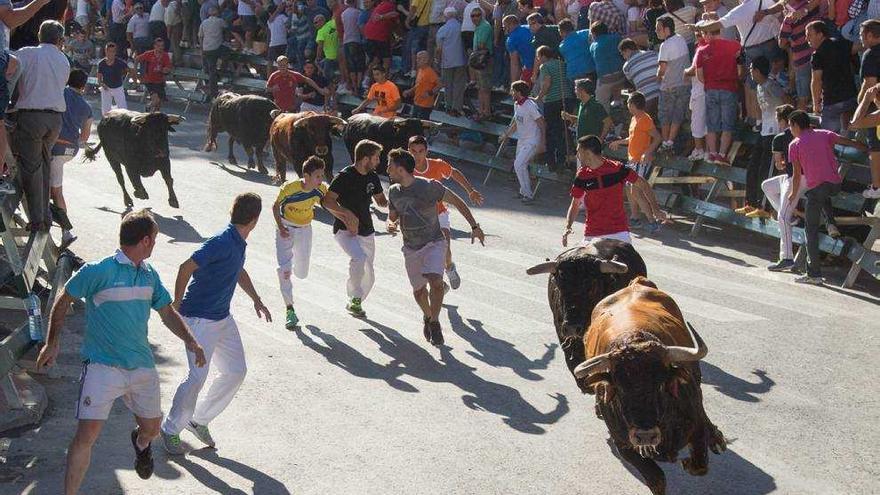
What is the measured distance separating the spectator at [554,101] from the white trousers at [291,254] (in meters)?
8.17

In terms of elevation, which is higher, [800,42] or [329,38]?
[800,42]

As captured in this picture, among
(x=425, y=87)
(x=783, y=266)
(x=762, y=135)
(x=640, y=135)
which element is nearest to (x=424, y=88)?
(x=425, y=87)

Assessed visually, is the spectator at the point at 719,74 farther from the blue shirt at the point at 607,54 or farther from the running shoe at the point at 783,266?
the running shoe at the point at 783,266

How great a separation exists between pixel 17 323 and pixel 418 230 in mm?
4078

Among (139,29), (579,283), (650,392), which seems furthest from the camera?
(139,29)

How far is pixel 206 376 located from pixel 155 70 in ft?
68.3

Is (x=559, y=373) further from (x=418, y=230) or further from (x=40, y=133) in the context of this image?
(x=40, y=133)

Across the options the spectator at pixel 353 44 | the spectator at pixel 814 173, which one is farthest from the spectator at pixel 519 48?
the spectator at pixel 814 173

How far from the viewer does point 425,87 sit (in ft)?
72.3

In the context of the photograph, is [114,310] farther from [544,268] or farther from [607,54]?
[607,54]

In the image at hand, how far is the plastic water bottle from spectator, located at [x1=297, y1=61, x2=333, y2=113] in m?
15.0

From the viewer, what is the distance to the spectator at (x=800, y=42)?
16.2 metres

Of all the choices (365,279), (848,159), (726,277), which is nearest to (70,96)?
(365,279)

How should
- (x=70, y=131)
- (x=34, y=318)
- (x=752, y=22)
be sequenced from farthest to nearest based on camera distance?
(x=752, y=22)
(x=70, y=131)
(x=34, y=318)
